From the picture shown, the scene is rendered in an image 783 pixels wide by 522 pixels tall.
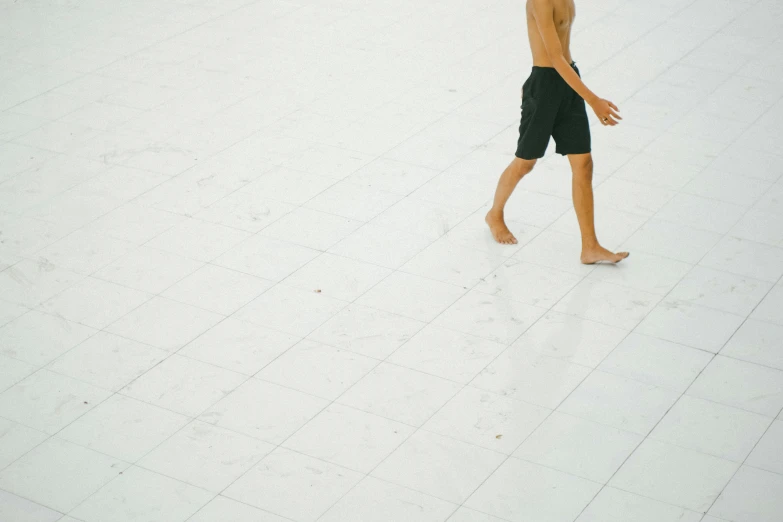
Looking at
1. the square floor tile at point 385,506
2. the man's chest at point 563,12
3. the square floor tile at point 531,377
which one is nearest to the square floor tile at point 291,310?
the square floor tile at point 531,377

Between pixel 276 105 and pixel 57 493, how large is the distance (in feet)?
10.3

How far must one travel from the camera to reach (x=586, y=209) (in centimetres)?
413

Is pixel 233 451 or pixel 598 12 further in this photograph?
pixel 598 12

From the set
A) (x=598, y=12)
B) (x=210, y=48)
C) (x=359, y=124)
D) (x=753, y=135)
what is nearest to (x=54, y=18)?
(x=210, y=48)

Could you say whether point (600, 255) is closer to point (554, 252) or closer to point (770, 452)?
point (554, 252)

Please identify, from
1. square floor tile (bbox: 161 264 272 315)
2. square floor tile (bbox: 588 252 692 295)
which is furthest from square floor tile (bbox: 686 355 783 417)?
square floor tile (bbox: 161 264 272 315)

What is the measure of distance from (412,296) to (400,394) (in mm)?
631

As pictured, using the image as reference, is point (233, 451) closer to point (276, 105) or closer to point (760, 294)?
point (760, 294)

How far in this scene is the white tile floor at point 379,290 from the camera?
3131 millimetres

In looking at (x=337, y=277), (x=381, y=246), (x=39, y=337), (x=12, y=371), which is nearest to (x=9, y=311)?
(x=39, y=337)

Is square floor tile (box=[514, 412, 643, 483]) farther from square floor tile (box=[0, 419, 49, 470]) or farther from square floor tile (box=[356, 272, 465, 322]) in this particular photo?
square floor tile (box=[0, 419, 49, 470])

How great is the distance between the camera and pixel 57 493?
10.2 ft

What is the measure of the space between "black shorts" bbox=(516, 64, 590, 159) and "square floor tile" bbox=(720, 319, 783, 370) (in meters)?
0.93

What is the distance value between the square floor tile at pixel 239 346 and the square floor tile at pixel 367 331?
0.14m
